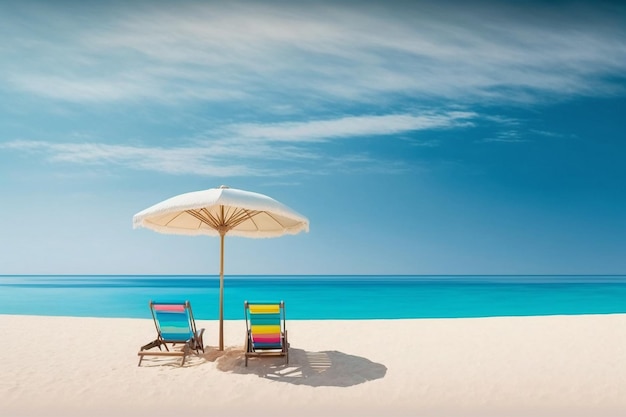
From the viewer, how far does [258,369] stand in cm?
611

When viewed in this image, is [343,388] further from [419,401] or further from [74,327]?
[74,327]

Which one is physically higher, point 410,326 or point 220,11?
point 220,11

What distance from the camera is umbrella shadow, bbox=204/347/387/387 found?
574 centimetres

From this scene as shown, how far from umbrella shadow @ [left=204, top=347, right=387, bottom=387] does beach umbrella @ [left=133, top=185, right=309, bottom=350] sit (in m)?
0.59

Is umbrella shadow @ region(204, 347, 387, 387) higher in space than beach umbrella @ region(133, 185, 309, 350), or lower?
lower

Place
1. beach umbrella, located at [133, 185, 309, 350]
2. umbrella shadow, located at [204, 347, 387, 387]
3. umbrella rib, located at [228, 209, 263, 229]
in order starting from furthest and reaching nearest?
umbrella rib, located at [228, 209, 263, 229], beach umbrella, located at [133, 185, 309, 350], umbrella shadow, located at [204, 347, 387, 387]

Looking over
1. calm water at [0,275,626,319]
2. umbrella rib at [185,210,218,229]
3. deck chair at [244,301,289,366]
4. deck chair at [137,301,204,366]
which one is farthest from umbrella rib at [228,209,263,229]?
calm water at [0,275,626,319]

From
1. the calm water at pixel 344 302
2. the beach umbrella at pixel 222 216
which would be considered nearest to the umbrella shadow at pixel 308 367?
the beach umbrella at pixel 222 216

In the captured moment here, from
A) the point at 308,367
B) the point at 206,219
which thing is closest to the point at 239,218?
the point at 206,219

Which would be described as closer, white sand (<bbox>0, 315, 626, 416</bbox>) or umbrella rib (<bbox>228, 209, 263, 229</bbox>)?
white sand (<bbox>0, 315, 626, 416</bbox>)

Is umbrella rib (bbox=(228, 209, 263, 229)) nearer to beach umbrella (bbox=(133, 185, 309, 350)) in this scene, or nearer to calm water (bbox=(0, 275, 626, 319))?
beach umbrella (bbox=(133, 185, 309, 350))

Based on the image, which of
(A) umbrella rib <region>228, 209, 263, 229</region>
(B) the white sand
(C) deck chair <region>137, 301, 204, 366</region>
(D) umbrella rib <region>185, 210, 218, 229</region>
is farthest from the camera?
(A) umbrella rib <region>228, 209, 263, 229</region>

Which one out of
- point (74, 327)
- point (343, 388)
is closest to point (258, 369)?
point (343, 388)

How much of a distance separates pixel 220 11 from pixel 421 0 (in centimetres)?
310
